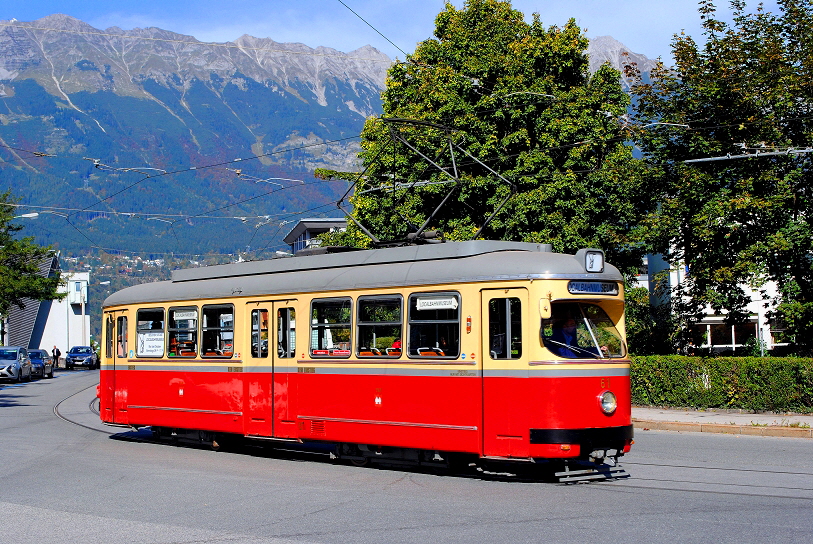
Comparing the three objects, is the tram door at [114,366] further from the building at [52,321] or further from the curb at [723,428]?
the building at [52,321]

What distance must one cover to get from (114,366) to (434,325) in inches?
310

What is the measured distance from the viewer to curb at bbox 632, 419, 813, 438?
56.7 ft

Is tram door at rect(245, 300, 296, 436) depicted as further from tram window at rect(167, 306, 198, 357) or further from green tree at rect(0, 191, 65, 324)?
green tree at rect(0, 191, 65, 324)

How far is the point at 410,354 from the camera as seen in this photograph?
12359mm

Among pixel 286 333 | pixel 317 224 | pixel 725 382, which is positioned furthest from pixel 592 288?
pixel 317 224

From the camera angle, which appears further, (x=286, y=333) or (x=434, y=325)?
(x=286, y=333)

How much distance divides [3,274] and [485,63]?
118ft

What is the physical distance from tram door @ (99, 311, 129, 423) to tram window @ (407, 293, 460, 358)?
705cm

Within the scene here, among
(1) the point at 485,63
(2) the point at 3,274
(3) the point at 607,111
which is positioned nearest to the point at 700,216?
(3) the point at 607,111

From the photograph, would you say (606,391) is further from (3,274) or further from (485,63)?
(3,274)

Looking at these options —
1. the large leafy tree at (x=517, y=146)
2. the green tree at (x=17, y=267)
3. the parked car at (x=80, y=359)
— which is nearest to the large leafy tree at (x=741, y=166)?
the large leafy tree at (x=517, y=146)

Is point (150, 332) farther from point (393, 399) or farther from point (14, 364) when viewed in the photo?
point (14, 364)

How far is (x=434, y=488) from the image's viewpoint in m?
11.1

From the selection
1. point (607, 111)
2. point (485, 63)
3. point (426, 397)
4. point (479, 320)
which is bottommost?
point (426, 397)
